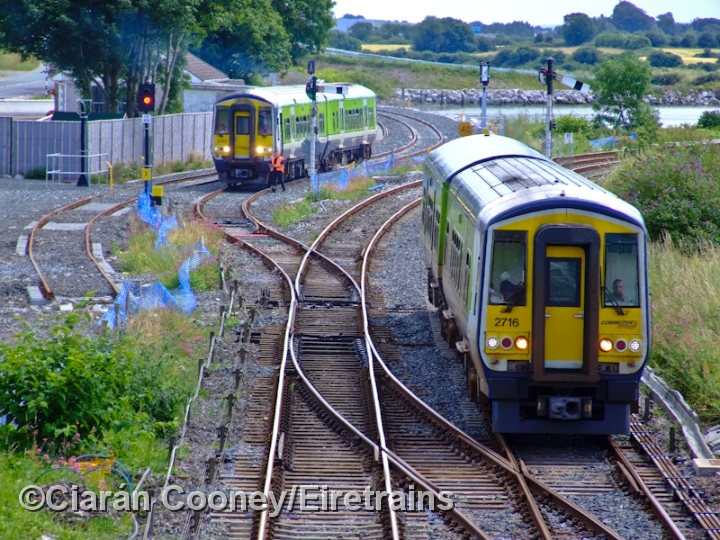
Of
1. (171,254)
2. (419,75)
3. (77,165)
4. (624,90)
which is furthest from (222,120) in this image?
(419,75)

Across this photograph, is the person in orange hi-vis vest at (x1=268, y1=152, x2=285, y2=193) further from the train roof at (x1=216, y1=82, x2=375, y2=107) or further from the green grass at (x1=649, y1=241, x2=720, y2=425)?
the green grass at (x1=649, y1=241, x2=720, y2=425)

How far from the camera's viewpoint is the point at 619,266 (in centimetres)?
955

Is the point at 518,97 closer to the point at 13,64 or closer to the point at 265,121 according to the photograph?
the point at 13,64

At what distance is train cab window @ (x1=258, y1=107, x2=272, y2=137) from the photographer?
2956 cm

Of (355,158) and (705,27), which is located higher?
(705,27)

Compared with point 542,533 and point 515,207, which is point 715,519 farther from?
point 515,207

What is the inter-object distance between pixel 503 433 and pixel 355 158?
30.9 m

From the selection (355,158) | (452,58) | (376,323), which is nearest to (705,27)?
(452,58)

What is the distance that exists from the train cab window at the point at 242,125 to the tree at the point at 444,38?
118000 mm

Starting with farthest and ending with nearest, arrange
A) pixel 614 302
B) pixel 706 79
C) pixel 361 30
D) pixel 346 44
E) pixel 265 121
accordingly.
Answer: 1. pixel 361 30
2. pixel 346 44
3. pixel 706 79
4. pixel 265 121
5. pixel 614 302

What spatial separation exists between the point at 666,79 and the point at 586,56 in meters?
16.4

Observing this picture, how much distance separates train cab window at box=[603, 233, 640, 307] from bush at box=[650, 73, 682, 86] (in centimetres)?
9651

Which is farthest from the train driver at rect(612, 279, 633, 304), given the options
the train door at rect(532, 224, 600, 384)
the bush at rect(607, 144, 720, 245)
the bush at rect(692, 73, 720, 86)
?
the bush at rect(692, 73, 720, 86)

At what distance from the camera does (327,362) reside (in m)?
12.9
